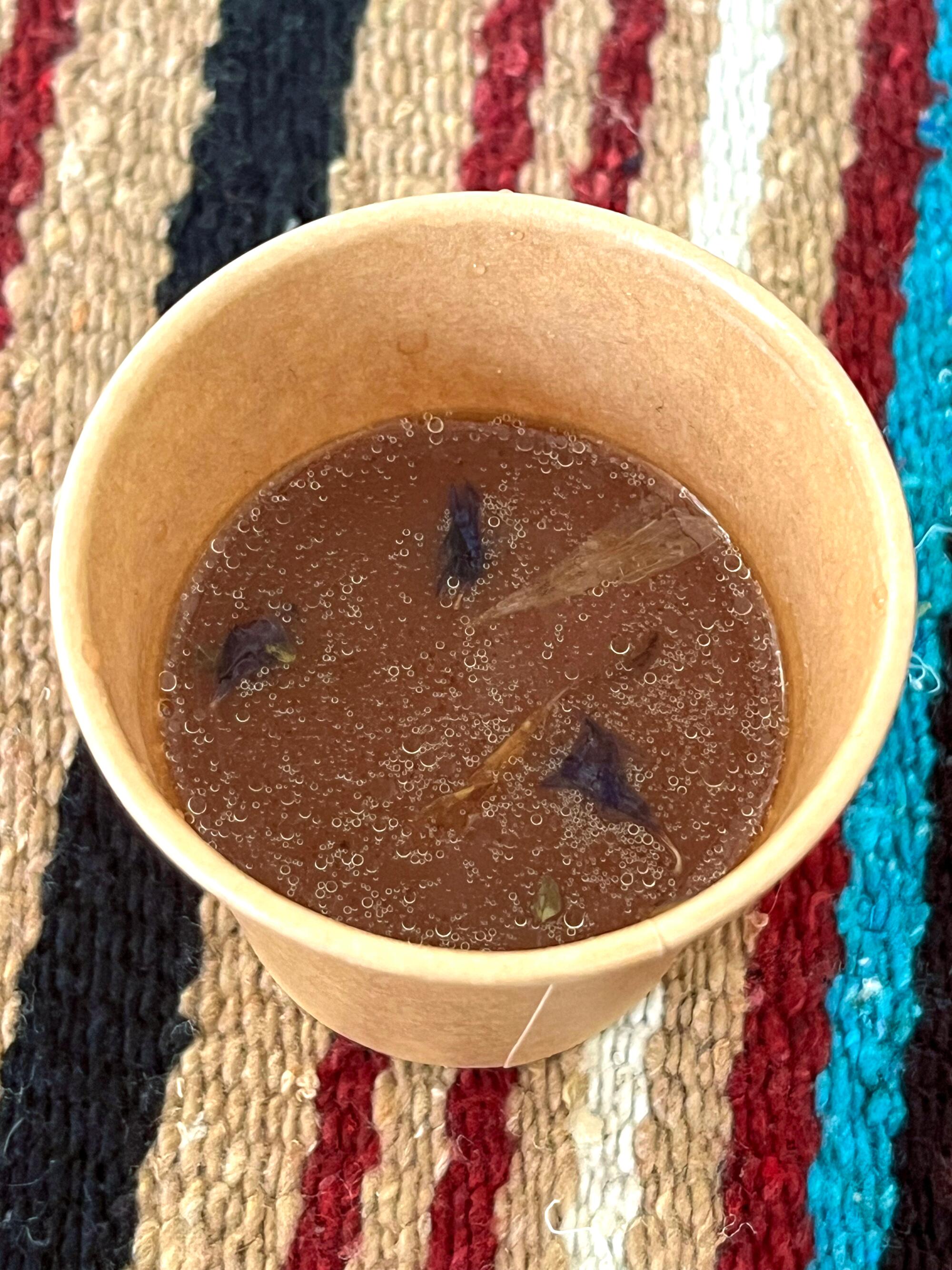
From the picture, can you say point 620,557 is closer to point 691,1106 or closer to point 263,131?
point 691,1106

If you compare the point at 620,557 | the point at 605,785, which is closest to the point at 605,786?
the point at 605,785

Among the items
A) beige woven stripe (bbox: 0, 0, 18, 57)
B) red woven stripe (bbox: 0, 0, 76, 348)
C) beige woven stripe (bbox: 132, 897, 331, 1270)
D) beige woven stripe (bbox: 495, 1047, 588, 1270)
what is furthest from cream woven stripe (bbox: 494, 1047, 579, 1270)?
beige woven stripe (bbox: 0, 0, 18, 57)

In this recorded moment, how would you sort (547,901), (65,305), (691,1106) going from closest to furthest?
(547,901) → (691,1106) → (65,305)

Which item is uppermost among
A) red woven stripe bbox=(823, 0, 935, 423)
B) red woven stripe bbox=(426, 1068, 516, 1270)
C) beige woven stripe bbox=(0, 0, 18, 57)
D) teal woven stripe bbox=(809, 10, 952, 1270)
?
beige woven stripe bbox=(0, 0, 18, 57)

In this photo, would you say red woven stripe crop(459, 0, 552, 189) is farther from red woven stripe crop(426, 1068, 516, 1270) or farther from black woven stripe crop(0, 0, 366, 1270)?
red woven stripe crop(426, 1068, 516, 1270)

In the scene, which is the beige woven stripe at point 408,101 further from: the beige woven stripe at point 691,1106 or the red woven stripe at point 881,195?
the beige woven stripe at point 691,1106

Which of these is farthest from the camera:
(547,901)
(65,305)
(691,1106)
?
(65,305)
